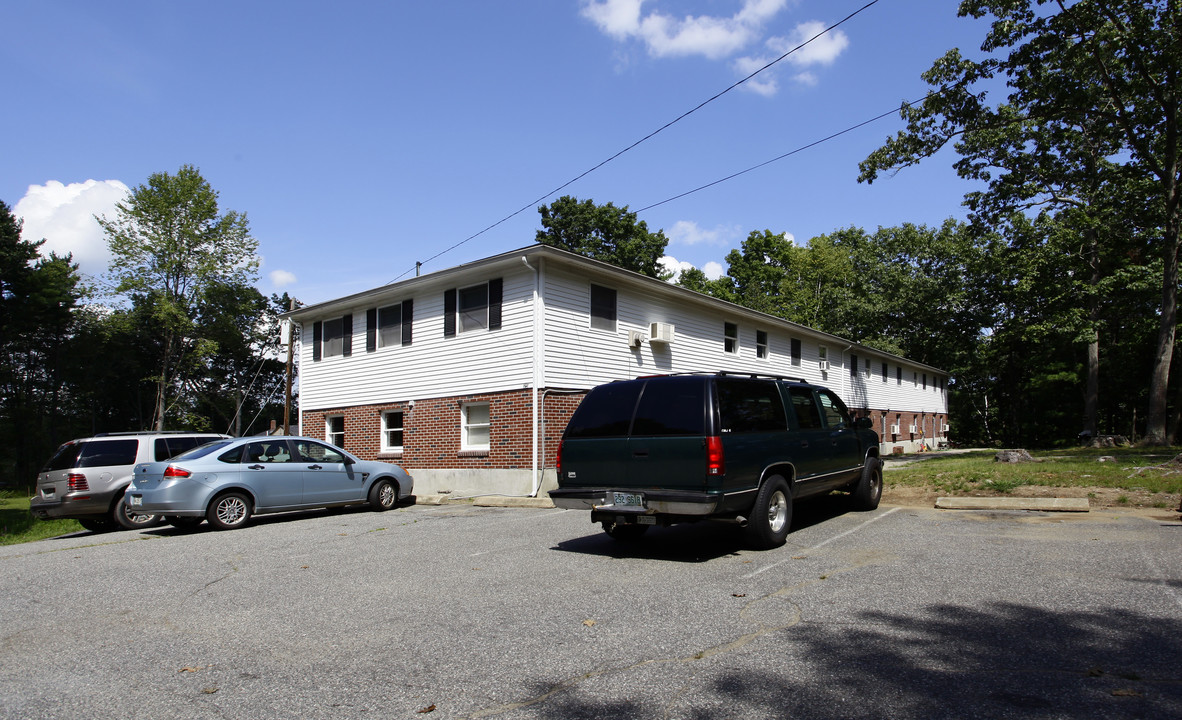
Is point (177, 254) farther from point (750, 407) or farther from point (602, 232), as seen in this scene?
point (750, 407)

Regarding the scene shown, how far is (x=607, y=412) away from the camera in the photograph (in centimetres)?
794

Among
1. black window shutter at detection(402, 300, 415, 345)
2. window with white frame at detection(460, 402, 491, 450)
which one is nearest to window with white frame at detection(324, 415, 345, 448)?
black window shutter at detection(402, 300, 415, 345)

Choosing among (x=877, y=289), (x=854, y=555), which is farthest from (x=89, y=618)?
(x=877, y=289)

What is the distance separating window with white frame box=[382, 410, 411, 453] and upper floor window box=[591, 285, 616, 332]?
6.09 meters

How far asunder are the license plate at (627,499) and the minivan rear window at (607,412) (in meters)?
0.66

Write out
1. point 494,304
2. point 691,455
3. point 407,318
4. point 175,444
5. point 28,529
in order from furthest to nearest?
point 407,318
point 494,304
point 28,529
point 175,444
point 691,455

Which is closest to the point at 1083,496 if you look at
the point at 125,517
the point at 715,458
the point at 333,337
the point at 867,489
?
the point at 867,489

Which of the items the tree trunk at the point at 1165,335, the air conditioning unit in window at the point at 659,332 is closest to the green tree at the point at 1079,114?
the tree trunk at the point at 1165,335

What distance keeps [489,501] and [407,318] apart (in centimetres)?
650

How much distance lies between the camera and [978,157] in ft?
72.9

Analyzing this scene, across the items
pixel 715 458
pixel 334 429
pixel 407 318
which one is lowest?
pixel 715 458

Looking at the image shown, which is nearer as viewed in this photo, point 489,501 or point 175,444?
point 175,444

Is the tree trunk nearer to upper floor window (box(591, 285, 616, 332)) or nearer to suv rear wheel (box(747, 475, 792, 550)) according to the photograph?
upper floor window (box(591, 285, 616, 332))

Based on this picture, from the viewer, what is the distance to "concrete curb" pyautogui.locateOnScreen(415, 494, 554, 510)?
556 inches
